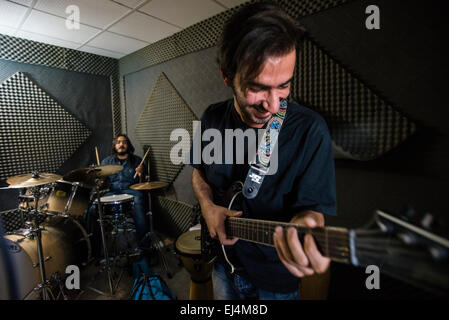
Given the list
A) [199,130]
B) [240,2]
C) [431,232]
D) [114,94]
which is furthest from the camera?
[114,94]

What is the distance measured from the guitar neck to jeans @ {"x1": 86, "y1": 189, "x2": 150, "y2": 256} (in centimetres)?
273

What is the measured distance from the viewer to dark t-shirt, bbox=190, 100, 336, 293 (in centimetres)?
98

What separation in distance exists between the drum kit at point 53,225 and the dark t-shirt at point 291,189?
2.18 metres

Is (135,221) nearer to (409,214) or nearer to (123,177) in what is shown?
(123,177)

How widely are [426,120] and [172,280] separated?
2952 mm

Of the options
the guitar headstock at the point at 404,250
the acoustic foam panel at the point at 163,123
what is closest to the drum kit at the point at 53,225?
the acoustic foam panel at the point at 163,123

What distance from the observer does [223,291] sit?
3.97 feet

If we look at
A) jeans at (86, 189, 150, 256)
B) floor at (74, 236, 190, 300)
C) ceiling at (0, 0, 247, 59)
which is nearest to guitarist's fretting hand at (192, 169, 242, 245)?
floor at (74, 236, 190, 300)

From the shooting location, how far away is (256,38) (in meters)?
0.97

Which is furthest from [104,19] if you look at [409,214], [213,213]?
[409,214]

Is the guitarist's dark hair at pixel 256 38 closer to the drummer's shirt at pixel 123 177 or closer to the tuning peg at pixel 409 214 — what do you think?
the tuning peg at pixel 409 214

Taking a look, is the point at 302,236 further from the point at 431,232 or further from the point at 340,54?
the point at 340,54

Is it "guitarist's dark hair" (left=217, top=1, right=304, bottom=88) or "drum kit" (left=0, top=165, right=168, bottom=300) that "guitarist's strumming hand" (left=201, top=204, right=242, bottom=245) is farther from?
"drum kit" (left=0, top=165, right=168, bottom=300)
